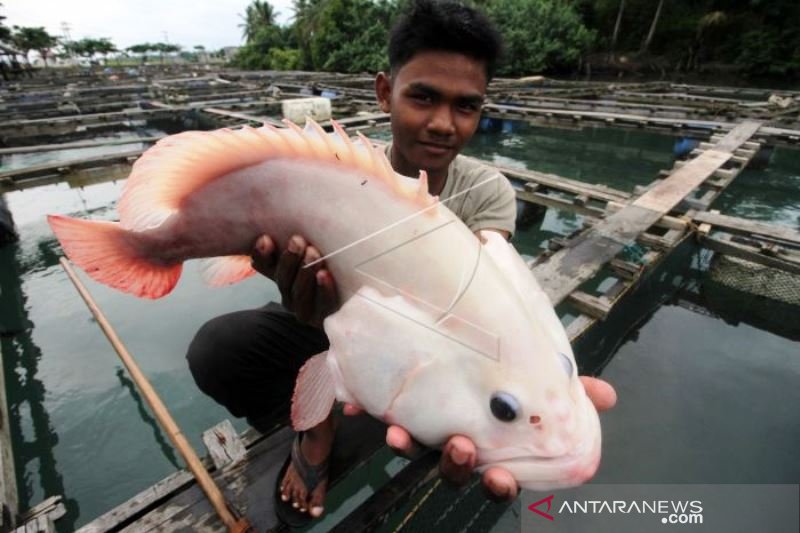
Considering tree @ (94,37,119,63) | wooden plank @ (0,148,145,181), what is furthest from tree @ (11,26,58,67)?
wooden plank @ (0,148,145,181)

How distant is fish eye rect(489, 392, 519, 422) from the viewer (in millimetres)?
1251

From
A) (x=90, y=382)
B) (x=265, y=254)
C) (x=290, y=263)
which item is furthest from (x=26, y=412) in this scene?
(x=290, y=263)

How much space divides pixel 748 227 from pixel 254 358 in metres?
5.68

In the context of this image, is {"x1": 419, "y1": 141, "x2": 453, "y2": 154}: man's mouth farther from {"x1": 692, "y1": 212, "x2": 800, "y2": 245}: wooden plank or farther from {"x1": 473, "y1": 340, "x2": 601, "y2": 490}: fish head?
{"x1": 692, "y1": 212, "x2": 800, "y2": 245}: wooden plank

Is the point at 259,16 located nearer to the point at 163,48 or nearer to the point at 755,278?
the point at 163,48

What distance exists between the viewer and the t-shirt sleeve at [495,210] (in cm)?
238

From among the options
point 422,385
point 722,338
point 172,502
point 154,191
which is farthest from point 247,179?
point 722,338

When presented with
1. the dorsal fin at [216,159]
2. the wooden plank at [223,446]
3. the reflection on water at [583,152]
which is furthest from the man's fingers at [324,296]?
the reflection on water at [583,152]

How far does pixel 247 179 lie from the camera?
5.28 feet

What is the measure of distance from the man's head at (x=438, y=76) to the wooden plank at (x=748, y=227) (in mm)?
4293

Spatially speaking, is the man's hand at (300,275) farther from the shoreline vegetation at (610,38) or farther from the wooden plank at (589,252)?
the shoreline vegetation at (610,38)

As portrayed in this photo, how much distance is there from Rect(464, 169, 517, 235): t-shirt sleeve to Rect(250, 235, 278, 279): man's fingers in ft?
3.82

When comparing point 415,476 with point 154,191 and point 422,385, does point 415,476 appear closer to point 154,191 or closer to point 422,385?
point 422,385

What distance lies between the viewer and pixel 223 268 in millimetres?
2039
